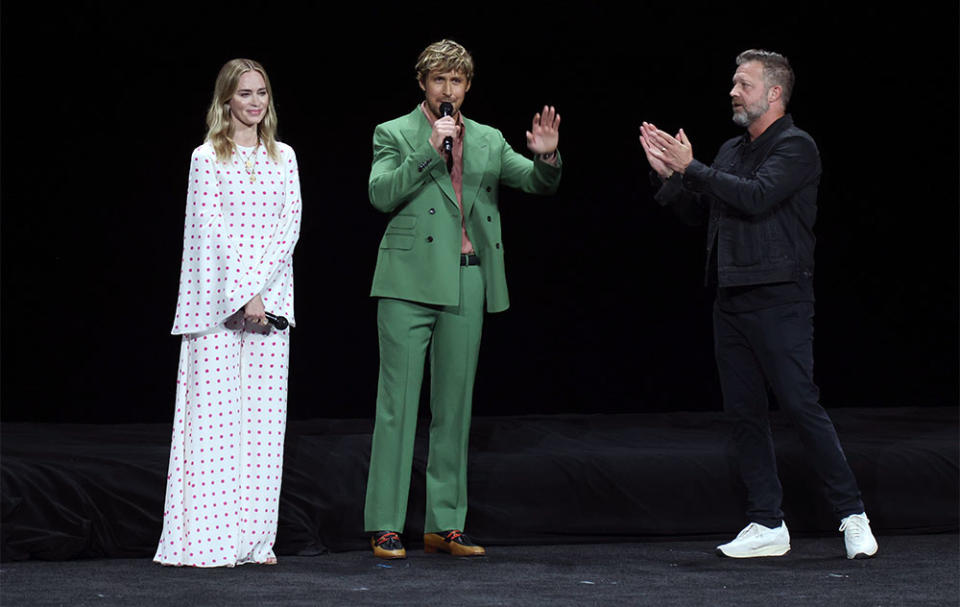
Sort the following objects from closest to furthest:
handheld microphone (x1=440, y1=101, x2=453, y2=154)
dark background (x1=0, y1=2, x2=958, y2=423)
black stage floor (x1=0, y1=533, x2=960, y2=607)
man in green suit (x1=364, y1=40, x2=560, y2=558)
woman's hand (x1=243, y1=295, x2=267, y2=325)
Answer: black stage floor (x1=0, y1=533, x2=960, y2=607)
woman's hand (x1=243, y1=295, x2=267, y2=325)
handheld microphone (x1=440, y1=101, x2=453, y2=154)
man in green suit (x1=364, y1=40, x2=560, y2=558)
dark background (x1=0, y1=2, x2=958, y2=423)

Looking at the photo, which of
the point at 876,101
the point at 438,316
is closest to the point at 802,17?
the point at 876,101

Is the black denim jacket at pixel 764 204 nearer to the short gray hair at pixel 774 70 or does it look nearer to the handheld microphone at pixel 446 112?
the short gray hair at pixel 774 70

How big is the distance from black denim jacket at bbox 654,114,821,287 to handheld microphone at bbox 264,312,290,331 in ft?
3.69

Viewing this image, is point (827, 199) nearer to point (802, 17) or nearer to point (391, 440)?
point (802, 17)

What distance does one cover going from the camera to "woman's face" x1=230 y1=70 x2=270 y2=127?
3381 mm

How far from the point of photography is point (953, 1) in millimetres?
5840

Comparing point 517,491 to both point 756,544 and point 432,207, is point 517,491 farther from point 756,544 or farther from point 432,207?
point 432,207

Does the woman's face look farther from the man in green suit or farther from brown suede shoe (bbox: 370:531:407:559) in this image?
brown suede shoe (bbox: 370:531:407:559)

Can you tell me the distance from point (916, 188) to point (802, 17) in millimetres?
918

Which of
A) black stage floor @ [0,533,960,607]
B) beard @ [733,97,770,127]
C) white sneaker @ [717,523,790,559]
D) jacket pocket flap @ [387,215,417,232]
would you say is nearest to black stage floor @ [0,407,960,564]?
black stage floor @ [0,533,960,607]

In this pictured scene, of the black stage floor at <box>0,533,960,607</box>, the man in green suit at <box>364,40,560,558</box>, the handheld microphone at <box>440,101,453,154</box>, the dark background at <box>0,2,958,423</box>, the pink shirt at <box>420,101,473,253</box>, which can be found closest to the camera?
the black stage floor at <box>0,533,960,607</box>

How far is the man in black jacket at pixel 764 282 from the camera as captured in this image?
11.5ft

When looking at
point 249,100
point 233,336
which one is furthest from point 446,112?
point 233,336

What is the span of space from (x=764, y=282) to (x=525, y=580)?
3.35ft
